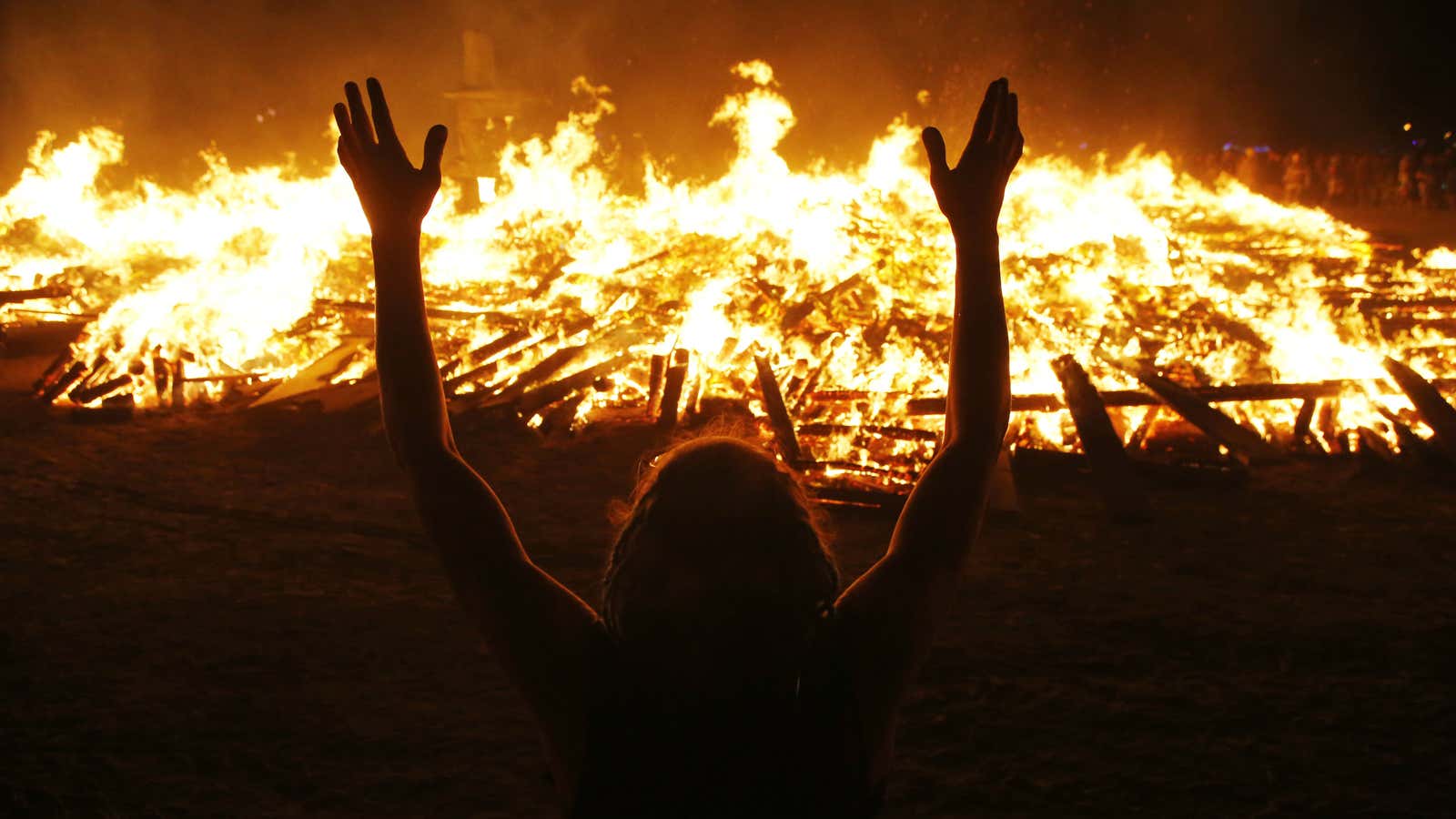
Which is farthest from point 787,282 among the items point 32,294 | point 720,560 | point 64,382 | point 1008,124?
point 32,294

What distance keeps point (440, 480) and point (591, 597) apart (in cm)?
333

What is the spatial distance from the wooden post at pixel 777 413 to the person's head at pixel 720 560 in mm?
5629

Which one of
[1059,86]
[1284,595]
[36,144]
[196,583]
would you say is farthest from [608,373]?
[36,144]

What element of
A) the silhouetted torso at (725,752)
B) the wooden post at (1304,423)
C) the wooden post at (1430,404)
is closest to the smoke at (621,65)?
the wooden post at (1430,404)

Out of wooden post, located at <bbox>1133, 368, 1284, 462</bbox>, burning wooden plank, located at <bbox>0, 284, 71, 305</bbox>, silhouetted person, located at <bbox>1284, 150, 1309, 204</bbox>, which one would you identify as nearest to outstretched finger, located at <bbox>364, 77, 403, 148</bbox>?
wooden post, located at <bbox>1133, 368, 1284, 462</bbox>

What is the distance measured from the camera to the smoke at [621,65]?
18.5 metres

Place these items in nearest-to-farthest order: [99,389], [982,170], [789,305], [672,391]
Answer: [982,170] < [672,391] < [99,389] < [789,305]

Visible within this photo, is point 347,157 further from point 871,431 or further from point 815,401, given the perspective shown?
point 815,401

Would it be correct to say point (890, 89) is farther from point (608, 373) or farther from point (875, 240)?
point (608, 373)

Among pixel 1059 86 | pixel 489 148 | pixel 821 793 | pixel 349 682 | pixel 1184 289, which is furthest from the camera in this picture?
pixel 1059 86

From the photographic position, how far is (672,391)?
8.53 metres

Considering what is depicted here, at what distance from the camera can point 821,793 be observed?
1279 millimetres

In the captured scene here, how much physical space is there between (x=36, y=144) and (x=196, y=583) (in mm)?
21009

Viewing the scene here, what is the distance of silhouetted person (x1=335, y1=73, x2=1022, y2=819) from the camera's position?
1.25 meters
